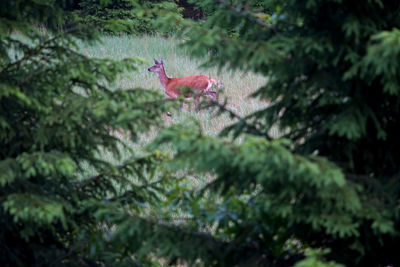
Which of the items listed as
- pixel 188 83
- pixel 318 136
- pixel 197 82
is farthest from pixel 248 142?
pixel 188 83

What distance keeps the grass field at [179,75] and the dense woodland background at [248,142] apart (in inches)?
180

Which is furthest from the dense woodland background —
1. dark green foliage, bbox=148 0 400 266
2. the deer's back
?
the deer's back

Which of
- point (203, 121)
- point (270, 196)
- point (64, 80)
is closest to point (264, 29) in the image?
point (270, 196)

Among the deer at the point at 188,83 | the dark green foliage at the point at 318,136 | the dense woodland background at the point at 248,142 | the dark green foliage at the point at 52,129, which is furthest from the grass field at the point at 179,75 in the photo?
the dark green foliage at the point at 318,136

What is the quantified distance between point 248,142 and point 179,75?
11165 mm

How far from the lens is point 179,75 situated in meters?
13.6

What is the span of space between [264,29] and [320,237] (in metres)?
1.39

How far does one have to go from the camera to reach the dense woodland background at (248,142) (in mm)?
2676

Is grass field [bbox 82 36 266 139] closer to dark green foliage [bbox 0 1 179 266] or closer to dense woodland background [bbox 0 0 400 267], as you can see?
dark green foliage [bbox 0 1 179 266]

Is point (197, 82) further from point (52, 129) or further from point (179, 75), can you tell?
point (52, 129)

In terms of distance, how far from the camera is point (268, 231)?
3297mm

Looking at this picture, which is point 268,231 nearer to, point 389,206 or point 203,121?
point 389,206

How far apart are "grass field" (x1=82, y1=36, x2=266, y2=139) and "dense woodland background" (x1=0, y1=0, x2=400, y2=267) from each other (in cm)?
458

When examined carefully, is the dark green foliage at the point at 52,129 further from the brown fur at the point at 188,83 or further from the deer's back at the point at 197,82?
the deer's back at the point at 197,82
